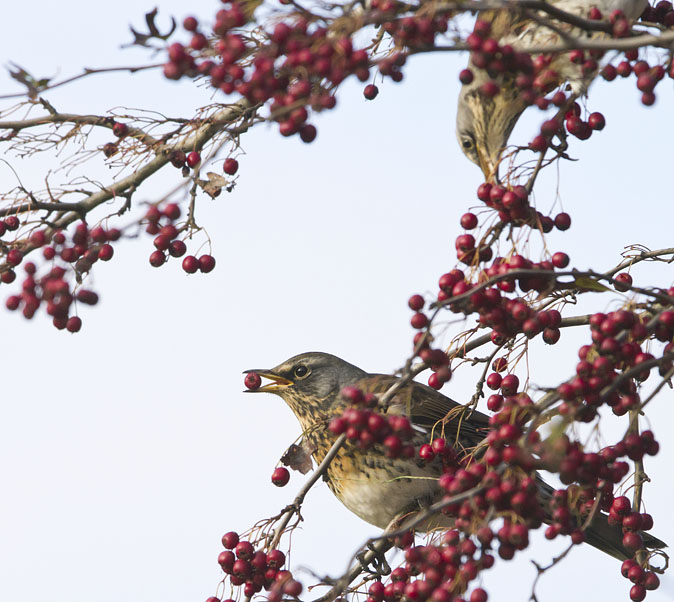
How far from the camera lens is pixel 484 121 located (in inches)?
159

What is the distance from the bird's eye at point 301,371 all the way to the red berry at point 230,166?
1688 millimetres

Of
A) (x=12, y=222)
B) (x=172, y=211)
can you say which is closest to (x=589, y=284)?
(x=172, y=211)

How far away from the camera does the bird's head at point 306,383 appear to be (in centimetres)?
529

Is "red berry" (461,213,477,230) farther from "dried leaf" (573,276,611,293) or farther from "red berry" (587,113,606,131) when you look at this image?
"red berry" (587,113,606,131)

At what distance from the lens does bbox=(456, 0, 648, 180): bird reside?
3057mm

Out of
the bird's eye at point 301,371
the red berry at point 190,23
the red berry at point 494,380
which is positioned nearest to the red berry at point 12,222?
the red berry at point 190,23

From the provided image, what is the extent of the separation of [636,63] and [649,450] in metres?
1.21

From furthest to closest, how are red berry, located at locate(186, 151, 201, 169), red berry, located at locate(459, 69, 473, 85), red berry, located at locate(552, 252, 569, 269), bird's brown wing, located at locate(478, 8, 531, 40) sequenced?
red berry, located at locate(186, 151, 201, 169), red berry, located at locate(552, 252, 569, 269), bird's brown wing, located at locate(478, 8, 531, 40), red berry, located at locate(459, 69, 473, 85)

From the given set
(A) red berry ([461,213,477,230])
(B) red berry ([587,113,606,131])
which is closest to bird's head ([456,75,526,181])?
(B) red berry ([587,113,606,131])

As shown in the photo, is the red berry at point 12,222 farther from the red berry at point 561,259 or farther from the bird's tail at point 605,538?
the bird's tail at point 605,538

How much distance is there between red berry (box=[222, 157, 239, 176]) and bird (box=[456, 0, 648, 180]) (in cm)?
94

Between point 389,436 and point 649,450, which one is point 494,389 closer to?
point 649,450

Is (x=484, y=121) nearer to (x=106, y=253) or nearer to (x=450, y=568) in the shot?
(x=106, y=253)

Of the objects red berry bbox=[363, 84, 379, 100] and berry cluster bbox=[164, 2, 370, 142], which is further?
red berry bbox=[363, 84, 379, 100]
